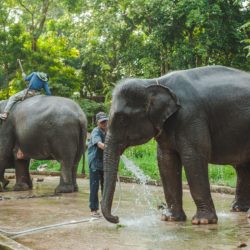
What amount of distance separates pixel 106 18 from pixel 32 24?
134 inches

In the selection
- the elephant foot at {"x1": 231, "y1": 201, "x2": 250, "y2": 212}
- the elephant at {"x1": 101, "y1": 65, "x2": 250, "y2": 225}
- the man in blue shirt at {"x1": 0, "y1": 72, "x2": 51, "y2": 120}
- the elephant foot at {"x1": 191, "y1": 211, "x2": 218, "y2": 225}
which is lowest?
the elephant foot at {"x1": 231, "y1": 201, "x2": 250, "y2": 212}

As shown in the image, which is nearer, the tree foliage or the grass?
the grass

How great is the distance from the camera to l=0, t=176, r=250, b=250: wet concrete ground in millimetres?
5840

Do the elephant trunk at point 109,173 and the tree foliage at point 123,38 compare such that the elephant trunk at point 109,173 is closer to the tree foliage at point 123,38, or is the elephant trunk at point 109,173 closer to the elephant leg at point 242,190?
the elephant leg at point 242,190

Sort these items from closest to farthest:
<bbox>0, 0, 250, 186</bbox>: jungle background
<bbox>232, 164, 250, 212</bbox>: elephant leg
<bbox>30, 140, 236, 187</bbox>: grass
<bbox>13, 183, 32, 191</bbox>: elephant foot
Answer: <bbox>232, 164, 250, 212</bbox>: elephant leg, <bbox>13, 183, 32, 191</bbox>: elephant foot, <bbox>30, 140, 236, 187</bbox>: grass, <bbox>0, 0, 250, 186</bbox>: jungle background

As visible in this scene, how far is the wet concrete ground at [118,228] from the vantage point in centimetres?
584

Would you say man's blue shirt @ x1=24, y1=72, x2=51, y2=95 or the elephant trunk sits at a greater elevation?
man's blue shirt @ x1=24, y1=72, x2=51, y2=95

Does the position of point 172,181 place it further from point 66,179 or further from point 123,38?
point 123,38

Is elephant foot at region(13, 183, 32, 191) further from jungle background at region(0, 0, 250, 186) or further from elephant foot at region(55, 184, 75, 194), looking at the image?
jungle background at region(0, 0, 250, 186)

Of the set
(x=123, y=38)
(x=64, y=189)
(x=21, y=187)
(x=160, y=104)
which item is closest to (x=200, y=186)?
(x=160, y=104)

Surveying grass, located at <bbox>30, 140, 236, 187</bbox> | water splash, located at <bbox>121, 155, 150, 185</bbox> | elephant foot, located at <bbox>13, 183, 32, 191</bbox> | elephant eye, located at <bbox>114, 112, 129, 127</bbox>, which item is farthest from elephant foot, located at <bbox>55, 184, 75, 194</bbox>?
elephant eye, located at <bbox>114, 112, 129, 127</bbox>

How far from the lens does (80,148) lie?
11523 millimetres

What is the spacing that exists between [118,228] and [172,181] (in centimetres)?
106

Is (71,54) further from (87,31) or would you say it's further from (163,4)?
(163,4)
